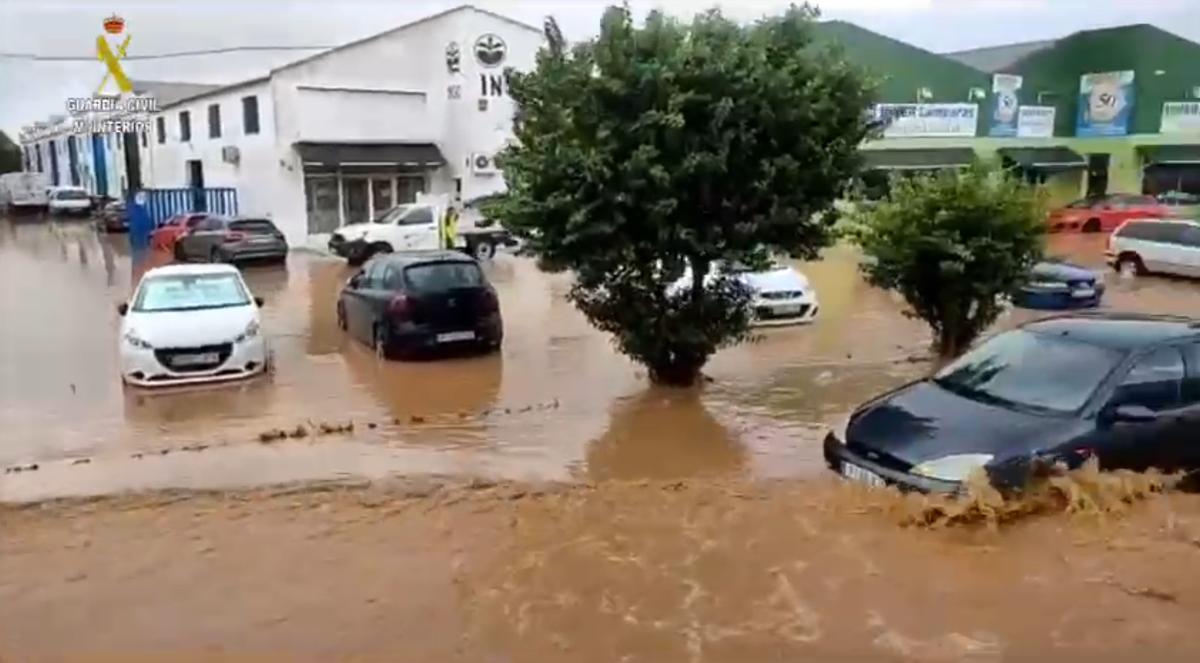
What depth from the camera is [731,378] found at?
1344cm

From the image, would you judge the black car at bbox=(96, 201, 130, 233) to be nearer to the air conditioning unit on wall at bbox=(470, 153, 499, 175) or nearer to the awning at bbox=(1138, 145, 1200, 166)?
the air conditioning unit on wall at bbox=(470, 153, 499, 175)

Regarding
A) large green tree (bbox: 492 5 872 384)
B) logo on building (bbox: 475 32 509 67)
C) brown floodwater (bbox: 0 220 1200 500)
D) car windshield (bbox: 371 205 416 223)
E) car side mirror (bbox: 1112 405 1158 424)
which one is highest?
logo on building (bbox: 475 32 509 67)

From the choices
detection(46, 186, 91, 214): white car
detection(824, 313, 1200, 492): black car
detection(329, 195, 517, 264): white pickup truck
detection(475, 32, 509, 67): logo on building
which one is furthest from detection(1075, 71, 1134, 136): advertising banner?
detection(46, 186, 91, 214): white car

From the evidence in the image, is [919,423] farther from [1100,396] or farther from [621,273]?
[621,273]

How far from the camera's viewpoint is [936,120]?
4028 centimetres

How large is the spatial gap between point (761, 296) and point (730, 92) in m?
6.63

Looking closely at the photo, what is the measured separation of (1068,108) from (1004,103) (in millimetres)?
3074

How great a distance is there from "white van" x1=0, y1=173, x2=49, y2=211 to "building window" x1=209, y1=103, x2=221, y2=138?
1813 centimetres

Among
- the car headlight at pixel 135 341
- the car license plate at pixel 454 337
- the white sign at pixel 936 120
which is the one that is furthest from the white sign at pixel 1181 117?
the car headlight at pixel 135 341

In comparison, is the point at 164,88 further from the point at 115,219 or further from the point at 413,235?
the point at 413,235

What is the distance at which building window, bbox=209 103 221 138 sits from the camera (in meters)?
35.5

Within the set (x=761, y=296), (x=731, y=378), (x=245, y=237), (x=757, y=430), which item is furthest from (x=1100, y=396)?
(x=245, y=237)

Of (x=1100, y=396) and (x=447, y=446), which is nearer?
(x=1100, y=396)

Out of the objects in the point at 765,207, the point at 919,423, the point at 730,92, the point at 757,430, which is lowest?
the point at 757,430
